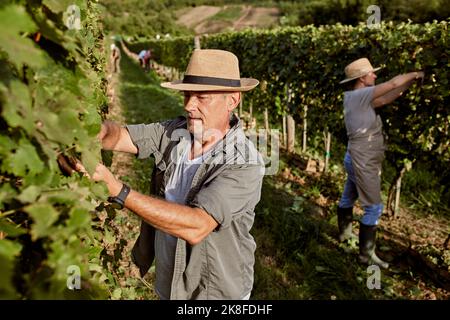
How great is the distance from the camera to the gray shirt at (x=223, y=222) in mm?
1889

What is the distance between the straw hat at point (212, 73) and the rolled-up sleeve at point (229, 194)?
0.50 metres

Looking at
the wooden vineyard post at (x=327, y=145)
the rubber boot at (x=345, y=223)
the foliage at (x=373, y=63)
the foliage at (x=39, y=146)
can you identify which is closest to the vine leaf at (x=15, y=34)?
the foliage at (x=39, y=146)

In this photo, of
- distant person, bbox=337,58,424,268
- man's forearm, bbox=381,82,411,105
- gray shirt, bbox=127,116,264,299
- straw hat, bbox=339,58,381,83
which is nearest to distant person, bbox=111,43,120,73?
straw hat, bbox=339,58,381,83

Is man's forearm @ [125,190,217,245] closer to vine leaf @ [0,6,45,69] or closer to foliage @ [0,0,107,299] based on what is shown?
foliage @ [0,0,107,299]

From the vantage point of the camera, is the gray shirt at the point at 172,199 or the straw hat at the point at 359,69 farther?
the straw hat at the point at 359,69

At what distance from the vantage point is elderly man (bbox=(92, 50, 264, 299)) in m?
1.94

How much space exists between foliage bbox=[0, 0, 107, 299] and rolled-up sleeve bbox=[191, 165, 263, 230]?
0.69 m

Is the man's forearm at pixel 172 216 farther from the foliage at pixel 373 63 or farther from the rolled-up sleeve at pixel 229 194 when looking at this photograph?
the foliage at pixel 373 63

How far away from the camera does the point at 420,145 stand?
5293 millimetres

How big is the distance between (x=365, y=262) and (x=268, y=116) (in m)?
6.43

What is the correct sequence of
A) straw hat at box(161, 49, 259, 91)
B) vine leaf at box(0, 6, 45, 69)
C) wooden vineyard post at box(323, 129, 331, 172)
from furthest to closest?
wooden vineyard post at box(323, 129, 331, 172)
straw hat at box(161, 49, 259, 91)
vine leaf at box(0, 6, 45, 69)

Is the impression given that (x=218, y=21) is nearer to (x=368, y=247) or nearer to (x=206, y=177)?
(x=368, y=247)
